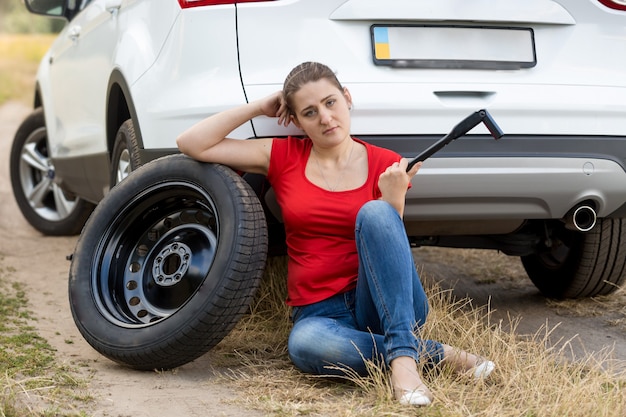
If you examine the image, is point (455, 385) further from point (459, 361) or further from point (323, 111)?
point (323, 111)

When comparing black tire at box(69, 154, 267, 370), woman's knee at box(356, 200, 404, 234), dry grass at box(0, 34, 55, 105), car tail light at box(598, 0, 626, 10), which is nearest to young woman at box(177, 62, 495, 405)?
woman's knee at box(356, 200, 404, 234)

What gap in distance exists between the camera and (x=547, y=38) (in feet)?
11.9

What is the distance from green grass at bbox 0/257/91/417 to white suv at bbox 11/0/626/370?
2.73 feet

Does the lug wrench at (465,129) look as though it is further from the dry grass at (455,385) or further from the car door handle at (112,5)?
the car door handle at (112,5)

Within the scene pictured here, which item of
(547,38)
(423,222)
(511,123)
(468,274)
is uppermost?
(547,38)

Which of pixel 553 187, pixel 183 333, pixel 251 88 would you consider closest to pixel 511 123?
pixel 553 187

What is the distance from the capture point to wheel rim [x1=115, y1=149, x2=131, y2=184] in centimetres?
416

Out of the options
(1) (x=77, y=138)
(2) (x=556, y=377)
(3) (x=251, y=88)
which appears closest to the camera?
(2) (x=556, y=377)

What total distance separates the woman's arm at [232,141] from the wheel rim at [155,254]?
0.16 meters

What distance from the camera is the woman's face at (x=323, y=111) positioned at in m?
3.23

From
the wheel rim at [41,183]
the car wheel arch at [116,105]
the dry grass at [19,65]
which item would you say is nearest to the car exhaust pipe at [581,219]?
the car wheel arch at [116,105]

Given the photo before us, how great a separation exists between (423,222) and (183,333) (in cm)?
118

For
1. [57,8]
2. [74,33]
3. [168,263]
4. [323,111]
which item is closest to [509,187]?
[323,111]

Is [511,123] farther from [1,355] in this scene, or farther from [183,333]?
[1,355]
